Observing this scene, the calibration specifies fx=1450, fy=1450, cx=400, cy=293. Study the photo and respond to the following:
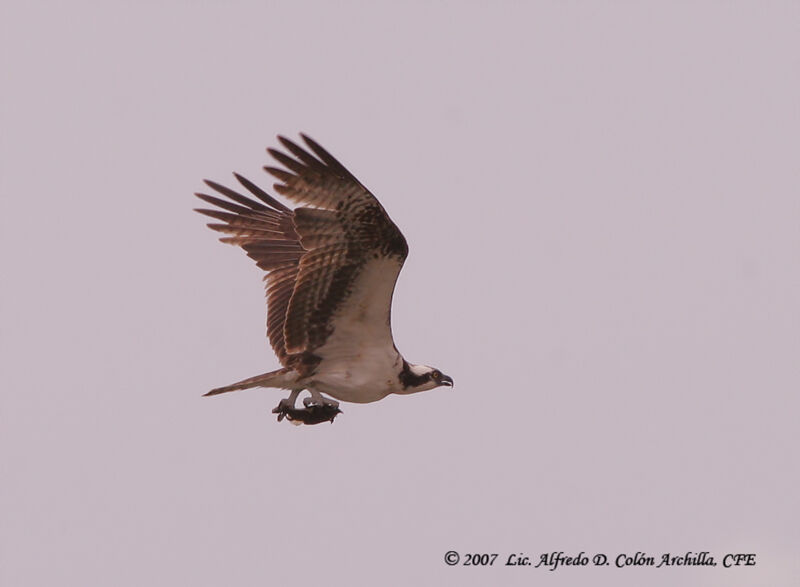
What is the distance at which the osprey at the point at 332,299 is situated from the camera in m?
14.3

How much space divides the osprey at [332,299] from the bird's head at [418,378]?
1 cm

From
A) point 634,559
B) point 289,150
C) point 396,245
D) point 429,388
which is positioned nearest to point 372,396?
point 429,388

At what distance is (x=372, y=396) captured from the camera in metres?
16.2

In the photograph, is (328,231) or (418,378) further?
(418,378)

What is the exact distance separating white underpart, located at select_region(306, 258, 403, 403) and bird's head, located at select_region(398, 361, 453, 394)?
0.08m

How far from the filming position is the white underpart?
1527 cm

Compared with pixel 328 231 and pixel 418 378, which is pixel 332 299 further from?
pixel 418 378

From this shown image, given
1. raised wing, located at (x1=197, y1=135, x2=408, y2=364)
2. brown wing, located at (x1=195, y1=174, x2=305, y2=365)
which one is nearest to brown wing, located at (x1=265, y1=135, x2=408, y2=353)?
raised wing, located at (x1=197, y1=135, x2=408, y2=364)

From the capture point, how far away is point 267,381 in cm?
1553

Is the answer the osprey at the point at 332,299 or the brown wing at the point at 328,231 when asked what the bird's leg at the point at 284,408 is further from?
the brown wing at the point at 328,231

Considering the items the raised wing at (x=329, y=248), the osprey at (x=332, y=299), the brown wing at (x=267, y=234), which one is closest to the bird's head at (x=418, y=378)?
the osprey at (x=332, y=299)

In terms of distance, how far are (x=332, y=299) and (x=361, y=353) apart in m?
0.86

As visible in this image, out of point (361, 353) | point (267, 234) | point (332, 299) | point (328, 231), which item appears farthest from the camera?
point (267, 234)

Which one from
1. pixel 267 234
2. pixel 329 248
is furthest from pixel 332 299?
pixel 267 234
